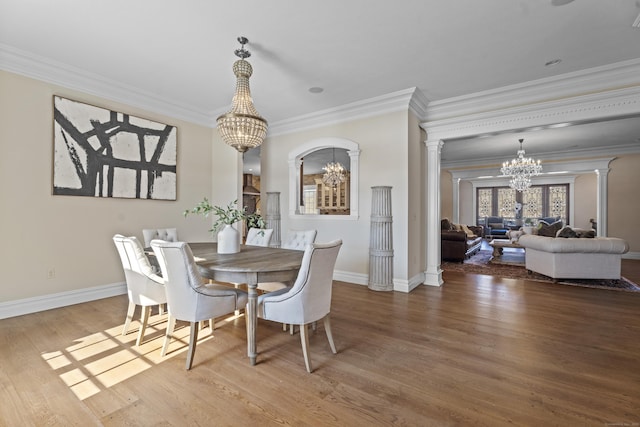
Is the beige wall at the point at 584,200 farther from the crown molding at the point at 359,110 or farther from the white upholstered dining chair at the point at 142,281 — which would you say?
the white upholstered dining chair at the point at 142,281

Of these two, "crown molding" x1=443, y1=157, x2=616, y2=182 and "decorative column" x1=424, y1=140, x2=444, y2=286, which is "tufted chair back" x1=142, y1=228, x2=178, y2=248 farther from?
"crown molding" x1=443, y1=157, x2=616, y2=182

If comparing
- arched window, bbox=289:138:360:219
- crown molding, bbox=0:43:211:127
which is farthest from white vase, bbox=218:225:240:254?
crown molding, bbox=0:43:211:127

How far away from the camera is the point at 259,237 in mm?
3705

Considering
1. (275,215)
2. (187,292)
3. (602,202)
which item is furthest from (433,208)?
(602,202)

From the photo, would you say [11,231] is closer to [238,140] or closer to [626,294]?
[238,140]

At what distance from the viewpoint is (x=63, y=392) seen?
184 cm

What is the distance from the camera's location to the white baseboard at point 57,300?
10.3 feet

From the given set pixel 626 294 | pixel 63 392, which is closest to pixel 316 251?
pixel 63 392

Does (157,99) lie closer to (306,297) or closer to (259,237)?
(259,237)

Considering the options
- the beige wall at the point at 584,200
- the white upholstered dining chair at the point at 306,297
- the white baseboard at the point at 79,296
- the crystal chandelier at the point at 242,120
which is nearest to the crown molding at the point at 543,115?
the white baseboard at the point at 79,296

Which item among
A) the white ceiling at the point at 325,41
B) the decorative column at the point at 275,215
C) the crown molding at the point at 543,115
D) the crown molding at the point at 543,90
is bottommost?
the decorative column at the point at 275,215

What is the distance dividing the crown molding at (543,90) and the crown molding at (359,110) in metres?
0.41

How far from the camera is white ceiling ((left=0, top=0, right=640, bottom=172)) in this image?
2469 millimetres

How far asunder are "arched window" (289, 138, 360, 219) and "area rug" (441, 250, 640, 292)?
Answer: 8.68 feet
